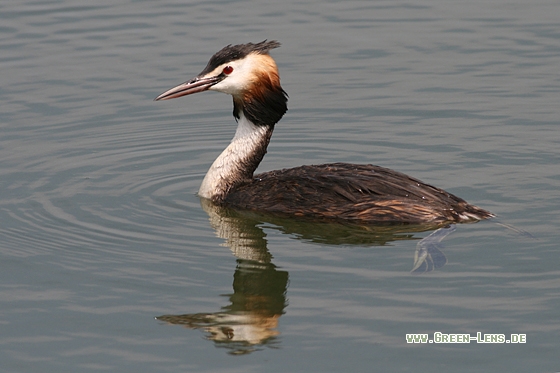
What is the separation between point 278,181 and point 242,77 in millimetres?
1134

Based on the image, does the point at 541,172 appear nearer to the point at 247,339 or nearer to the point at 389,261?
the point at 389,261

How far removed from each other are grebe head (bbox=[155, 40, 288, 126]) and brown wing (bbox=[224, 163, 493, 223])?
3.02 feet

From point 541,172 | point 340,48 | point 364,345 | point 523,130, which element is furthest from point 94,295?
point 340,48

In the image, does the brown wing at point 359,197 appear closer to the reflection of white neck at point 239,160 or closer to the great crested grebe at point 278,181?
the great crested grebe at point 278,181

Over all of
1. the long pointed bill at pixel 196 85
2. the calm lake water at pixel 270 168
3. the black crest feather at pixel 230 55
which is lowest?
the calm lake water at pixel 270 168

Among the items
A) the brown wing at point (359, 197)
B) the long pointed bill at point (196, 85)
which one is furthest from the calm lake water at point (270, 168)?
the long pointed bill at point (196, 85)

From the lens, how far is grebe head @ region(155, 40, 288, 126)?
1048cm

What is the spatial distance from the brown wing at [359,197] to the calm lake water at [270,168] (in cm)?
22

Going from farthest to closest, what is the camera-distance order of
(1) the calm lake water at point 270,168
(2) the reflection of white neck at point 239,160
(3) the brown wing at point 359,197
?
1. (2) the reflection of white neck at point 239,160
2. (3) the brown wing at point 359,197
3. (1) the calm lake water at point 270,168

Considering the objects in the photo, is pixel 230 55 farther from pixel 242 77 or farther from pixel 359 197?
pixel 359 197

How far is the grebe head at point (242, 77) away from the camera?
34.4ft

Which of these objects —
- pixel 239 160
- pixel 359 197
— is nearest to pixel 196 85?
pixel 239 160

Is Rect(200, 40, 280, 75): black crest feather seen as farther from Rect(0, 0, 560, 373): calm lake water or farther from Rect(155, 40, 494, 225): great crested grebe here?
Rect(0, 0, 560, 373): calm lake water

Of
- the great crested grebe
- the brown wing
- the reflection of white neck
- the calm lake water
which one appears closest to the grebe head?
the great crested grebe
